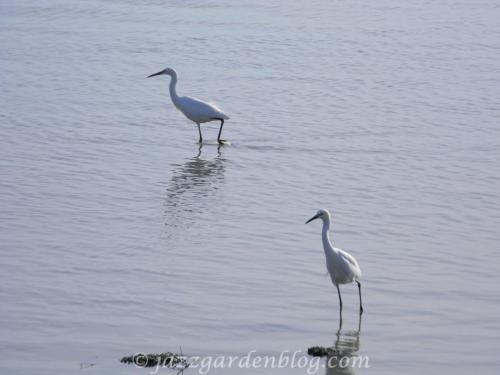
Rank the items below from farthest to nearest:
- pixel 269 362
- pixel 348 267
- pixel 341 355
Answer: pixel 348 267
pixel 341 355
pixel 269 362

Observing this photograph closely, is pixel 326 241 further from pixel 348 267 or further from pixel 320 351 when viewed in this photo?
pixel 320 351

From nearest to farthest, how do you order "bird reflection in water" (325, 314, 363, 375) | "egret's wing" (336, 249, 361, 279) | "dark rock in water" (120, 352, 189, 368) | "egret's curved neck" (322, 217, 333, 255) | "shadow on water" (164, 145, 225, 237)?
A: 1. "dark rock in water" (120, 352, 189, 368)
2. "bird reflection in water" (325, 314, 363, 375)
3. "egret's wing" (336, 249, 361, 279)
4. "egret's curved neck" (322, 217, 333, 255)
5. "shadow on water" (164, 145, 225, 237)

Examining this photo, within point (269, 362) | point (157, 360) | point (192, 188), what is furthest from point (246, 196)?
point (157, 360)

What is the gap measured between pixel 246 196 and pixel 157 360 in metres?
6.08

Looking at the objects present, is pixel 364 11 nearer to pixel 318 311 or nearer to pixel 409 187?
pixel 409 187

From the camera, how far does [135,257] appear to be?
35.9ft

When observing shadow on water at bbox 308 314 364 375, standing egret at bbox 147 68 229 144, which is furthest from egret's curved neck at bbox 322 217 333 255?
standing egret at bbox 147 68 229 144

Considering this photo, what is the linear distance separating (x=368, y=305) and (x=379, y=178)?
5442mm

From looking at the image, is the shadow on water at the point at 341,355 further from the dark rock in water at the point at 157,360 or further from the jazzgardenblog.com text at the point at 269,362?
the dark rock in water at the point at 157,360

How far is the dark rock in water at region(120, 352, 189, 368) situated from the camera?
26.2ft

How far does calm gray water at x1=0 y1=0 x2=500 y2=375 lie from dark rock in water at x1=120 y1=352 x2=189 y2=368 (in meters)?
0.10

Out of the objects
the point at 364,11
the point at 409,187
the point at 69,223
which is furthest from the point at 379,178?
the point at 364,11

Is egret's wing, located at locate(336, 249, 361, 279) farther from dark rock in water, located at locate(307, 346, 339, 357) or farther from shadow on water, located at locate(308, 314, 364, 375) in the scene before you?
dark rock in water, located at locate(307, 346, 339, 357)

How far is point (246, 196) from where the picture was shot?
13.9m
